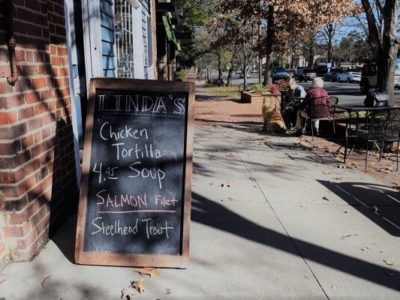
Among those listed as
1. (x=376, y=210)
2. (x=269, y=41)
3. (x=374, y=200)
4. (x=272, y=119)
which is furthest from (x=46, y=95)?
(x=269, y=41)

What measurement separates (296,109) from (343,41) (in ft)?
287

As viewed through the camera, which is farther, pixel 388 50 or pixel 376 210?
pixel 388 50

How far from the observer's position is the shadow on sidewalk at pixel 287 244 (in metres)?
3.54

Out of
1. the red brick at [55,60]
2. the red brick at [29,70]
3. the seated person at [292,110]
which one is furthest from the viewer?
the seated person at [292,110]

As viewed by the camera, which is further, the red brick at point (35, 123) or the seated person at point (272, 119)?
the seated person at point (272, 119)

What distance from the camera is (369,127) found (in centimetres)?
741

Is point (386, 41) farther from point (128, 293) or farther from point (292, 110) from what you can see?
point (128, 293)

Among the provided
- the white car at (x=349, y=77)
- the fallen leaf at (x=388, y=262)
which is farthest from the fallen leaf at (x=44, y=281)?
the white car at (x=349, y=77)

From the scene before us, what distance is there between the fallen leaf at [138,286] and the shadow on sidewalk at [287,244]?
1240 mm

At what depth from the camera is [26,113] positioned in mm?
3391

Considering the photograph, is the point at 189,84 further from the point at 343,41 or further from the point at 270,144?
the point at 343,41

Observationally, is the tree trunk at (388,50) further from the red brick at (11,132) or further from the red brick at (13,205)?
the red brick at (13,205)

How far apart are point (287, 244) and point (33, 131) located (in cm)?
228

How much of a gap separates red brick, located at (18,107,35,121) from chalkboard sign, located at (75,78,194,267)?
41 centimetres
